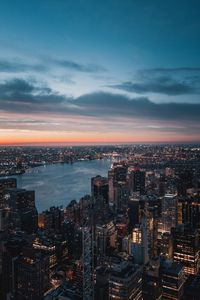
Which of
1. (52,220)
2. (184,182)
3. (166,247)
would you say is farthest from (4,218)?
(184,182)

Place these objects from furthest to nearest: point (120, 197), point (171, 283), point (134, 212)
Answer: point (120, 197)
point (134, 212)
point (171, 283)

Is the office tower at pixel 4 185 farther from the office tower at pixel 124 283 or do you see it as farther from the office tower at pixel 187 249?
the office tower at pixel 124 283

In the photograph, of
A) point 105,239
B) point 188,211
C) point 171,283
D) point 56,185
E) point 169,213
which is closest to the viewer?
point 171,283

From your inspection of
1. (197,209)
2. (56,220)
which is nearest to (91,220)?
(56,220)

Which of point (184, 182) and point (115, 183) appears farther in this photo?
point (115, 183)

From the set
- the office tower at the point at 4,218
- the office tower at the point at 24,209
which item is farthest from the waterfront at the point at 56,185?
the office tower at the point at 4,218

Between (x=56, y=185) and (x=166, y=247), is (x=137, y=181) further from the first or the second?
(x=166, y=247)

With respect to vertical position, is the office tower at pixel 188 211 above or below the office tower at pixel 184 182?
below

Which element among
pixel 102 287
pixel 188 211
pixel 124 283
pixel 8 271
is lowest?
pixel 8 271
